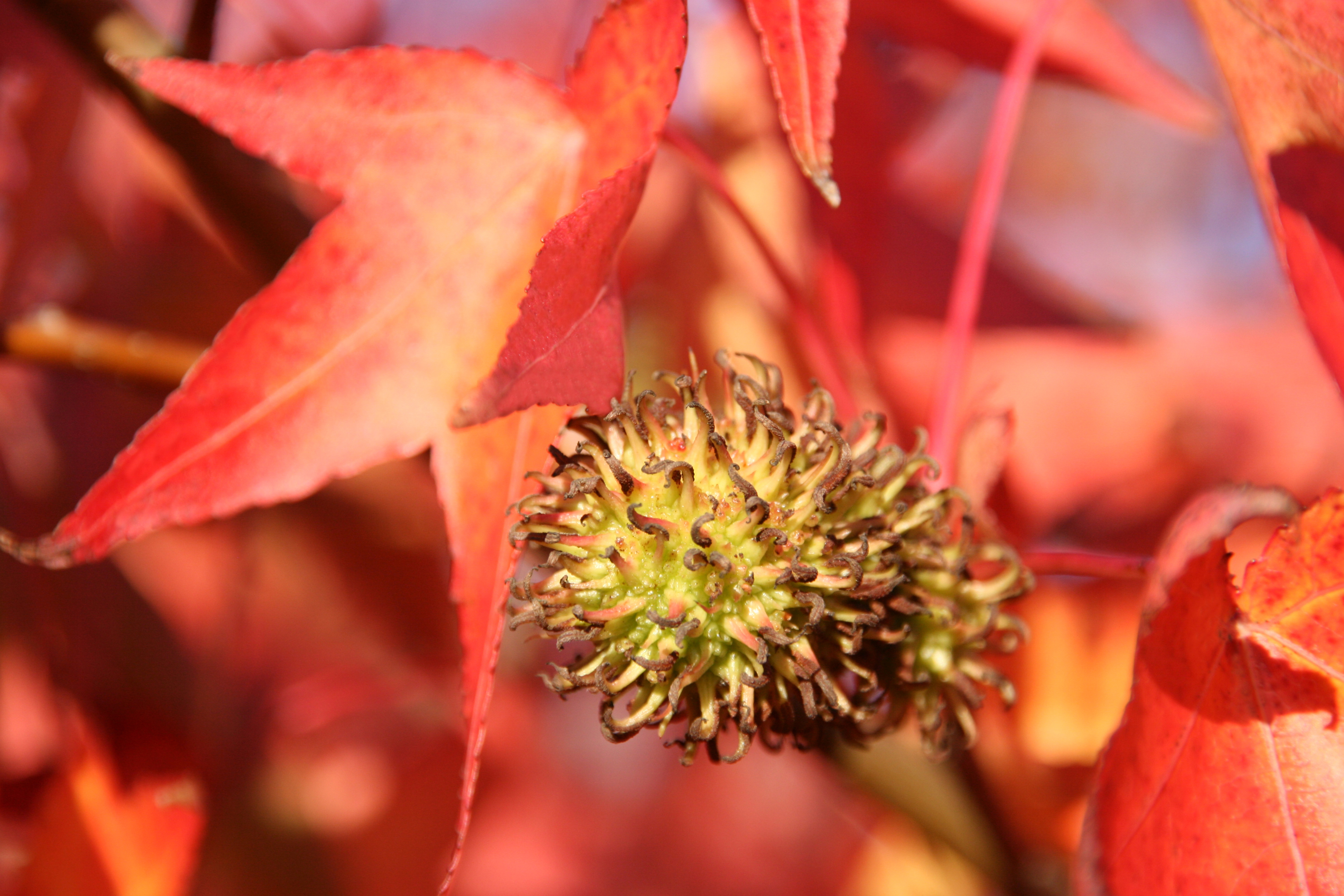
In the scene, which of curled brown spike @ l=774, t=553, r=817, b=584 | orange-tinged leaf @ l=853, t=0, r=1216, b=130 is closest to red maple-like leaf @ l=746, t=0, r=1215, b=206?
orange-tinged leaf @ l=853, t=0, r=1216, b=130

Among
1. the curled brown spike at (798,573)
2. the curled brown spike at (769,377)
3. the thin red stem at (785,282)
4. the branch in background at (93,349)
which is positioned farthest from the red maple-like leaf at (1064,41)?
the branch in background at (93,349)

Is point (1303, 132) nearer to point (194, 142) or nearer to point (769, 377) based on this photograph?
point (769, 377)

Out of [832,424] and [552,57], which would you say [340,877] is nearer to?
[832,424]

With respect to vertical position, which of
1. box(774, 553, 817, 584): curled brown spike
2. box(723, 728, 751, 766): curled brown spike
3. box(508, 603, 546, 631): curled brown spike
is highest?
box(774, 553, 817, 584): curled brown spike

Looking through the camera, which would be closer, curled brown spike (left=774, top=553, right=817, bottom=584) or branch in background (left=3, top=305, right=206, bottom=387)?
curled brown spike (left=774, top=553, right=817, bottom=584)

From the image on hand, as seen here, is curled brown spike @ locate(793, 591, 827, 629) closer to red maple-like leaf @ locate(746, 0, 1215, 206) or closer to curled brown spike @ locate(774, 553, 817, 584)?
curled brown spike @ locate(774, 553, 817, 584)

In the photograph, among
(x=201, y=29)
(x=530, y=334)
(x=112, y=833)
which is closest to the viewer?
(x=530, y=334)

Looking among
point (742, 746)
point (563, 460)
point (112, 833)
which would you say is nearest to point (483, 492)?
point (563, 460)
